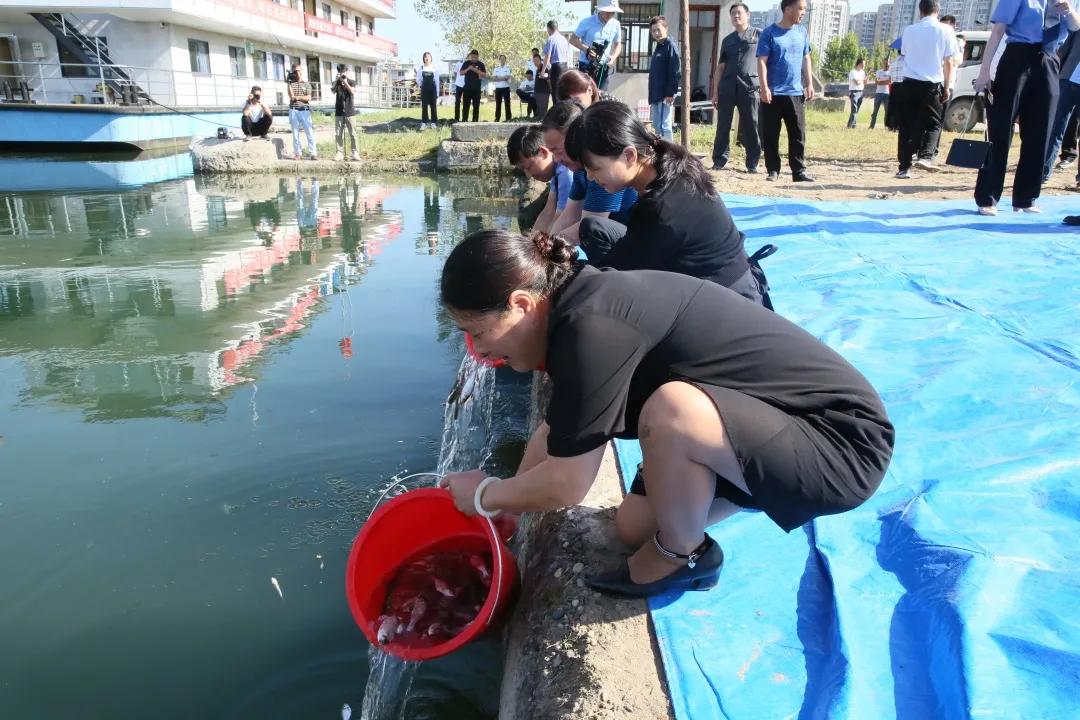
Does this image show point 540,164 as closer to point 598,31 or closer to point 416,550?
point 416,550

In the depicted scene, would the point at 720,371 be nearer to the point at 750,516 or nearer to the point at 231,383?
the point at 750,516

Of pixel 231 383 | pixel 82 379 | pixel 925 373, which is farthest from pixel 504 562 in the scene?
pixel 82 379

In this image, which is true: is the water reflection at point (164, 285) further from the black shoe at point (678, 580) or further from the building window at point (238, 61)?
the building window at point (238, 61)

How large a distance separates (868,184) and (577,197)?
4.81 m

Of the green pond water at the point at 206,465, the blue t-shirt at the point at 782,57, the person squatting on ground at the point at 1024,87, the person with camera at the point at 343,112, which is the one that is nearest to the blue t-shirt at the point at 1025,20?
the person squatting on ground at the point at 1024,87

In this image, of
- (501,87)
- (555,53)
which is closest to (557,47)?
(555,53)

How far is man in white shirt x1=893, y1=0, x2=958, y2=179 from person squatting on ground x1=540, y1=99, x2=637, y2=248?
5.07 m

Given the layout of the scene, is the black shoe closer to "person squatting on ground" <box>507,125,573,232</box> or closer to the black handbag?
"person squatting on ground" <box>507,125,573,232</box>

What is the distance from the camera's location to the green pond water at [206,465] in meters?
2.50

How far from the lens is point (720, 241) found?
2.88m

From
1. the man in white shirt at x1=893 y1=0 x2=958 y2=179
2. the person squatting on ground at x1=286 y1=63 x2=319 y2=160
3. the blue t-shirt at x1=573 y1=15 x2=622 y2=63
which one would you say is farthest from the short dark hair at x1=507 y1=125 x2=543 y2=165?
the person squatting on ground at x1=286 y1=63 x2=319 y2=160

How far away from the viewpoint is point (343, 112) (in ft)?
51.4

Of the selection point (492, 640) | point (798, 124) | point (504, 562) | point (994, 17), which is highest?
point (994, 17)

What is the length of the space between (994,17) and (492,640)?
533 cm
